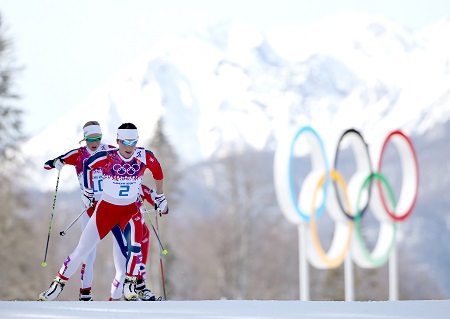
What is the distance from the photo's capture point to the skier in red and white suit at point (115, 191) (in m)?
11.1

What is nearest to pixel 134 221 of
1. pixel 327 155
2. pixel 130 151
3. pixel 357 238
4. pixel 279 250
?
pixel 130 151

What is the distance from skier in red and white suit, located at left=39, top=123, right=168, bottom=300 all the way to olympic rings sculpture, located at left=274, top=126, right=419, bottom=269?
1119 cm

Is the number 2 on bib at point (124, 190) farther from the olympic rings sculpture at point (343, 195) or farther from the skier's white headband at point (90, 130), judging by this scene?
the olympic rings sculpture at point (343, 195)

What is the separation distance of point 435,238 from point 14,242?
140 metres

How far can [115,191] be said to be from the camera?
11.2 meters

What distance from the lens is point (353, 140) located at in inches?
1112

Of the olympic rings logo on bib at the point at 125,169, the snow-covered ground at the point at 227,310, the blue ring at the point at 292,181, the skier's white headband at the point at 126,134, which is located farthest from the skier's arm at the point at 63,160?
the blue ring at the point at 292,181

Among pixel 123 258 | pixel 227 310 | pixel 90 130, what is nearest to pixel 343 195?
pixel 123 258

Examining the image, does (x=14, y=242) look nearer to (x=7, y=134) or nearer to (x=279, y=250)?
(x=7, y=134)

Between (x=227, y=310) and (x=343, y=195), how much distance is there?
763 inches

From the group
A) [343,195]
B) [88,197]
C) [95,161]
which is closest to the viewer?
[95,161]

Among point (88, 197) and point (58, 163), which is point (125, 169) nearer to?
point (88, 197)

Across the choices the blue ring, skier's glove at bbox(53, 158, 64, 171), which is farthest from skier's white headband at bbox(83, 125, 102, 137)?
the blue ring

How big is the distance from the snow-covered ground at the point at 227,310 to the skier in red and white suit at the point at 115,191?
4.62 ft
